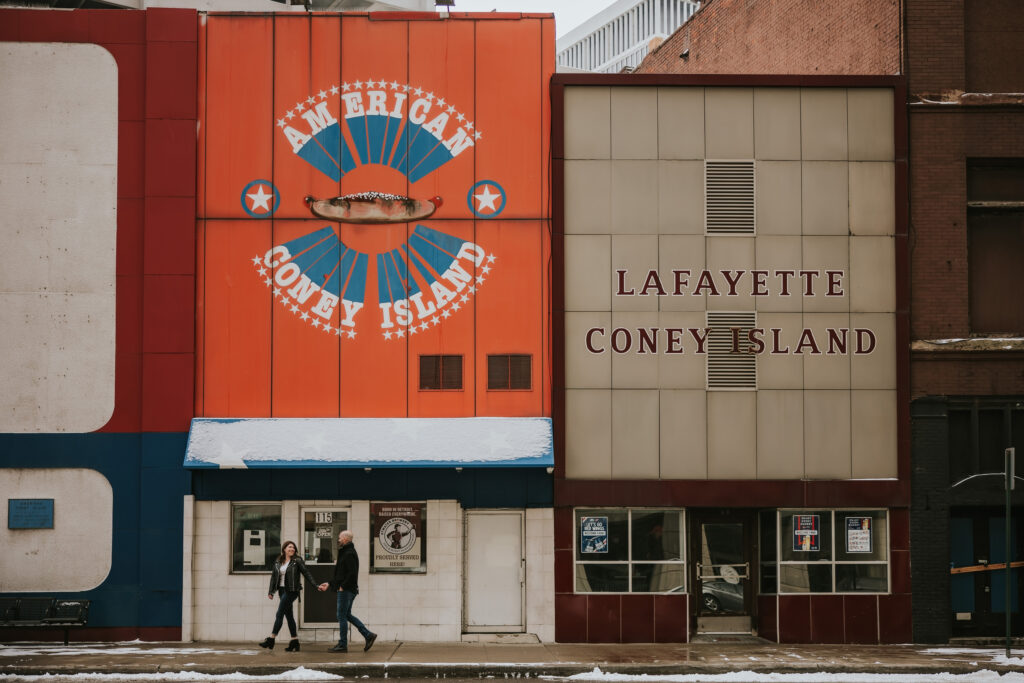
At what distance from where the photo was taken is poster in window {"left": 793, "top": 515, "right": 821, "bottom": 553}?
Answer: 1761cm

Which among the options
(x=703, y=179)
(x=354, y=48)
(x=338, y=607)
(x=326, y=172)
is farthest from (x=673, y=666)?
(x=354, y=48)

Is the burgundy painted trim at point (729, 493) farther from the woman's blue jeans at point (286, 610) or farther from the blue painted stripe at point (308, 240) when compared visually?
the blue painted stripe at point (308, 240)

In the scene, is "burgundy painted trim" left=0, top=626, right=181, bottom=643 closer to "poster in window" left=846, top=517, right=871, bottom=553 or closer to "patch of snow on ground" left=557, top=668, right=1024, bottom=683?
"patch of snow on ground" left=557, top=668, right=1024, bottom=683

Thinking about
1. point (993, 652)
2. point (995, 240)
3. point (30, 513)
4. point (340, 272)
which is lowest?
point (993, 652)

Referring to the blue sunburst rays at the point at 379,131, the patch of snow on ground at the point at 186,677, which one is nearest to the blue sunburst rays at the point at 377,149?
the blue sunburst rays at the point at 379,131

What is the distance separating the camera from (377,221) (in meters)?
17.8

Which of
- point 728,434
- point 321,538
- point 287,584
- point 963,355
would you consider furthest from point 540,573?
point 963,355

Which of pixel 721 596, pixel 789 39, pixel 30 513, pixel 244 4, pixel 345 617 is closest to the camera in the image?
pixel 345 617

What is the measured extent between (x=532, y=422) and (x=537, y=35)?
22.4 feet

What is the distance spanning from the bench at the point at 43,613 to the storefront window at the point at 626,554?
8283mm

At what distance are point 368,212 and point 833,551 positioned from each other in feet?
32.7

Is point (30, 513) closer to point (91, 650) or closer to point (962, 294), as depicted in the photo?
point (91, 650)

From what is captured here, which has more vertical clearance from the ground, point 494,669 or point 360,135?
point 360,135

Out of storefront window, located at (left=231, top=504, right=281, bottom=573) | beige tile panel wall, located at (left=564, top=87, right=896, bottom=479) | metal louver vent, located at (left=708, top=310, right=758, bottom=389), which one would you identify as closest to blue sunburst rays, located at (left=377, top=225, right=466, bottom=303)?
beige tile panel wall, located at (left=564, top=87, right=896, bottom=479)
